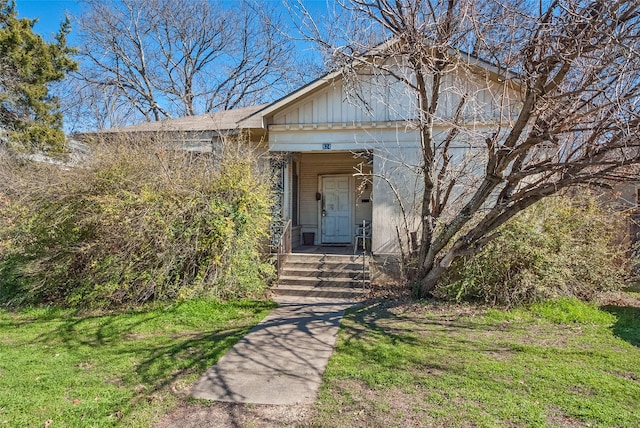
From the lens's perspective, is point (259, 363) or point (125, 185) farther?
point (125, 185)

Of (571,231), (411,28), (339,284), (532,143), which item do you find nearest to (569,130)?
(532,143)

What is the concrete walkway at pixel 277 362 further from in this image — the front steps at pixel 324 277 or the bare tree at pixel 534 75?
the bare tree at pixel 534 75

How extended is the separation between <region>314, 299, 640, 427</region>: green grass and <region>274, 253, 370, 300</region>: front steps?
149 centimetres

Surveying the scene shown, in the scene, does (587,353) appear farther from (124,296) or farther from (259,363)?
(124,296)

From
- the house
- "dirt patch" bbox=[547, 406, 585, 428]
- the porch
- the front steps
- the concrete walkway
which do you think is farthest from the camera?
the porch

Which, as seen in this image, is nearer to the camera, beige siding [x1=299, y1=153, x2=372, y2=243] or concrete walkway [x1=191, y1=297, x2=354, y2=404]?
concrete walkway [x1=191, y1=297, x2=354, y2=404]

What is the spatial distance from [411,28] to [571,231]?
5.03 m

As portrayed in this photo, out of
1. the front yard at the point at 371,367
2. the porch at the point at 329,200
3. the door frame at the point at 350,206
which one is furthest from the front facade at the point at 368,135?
the front yard at the point at 371,367

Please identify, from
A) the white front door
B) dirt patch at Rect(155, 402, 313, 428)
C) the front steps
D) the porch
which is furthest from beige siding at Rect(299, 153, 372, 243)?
dirt patch at Rect(155, 402, 313, 428)

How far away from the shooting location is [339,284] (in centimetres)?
840

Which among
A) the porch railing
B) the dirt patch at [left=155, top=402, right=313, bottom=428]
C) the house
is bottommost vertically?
the dirt patch at [left=155, top=402, right=313, bottom=428]

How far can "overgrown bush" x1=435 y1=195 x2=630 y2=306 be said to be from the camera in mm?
6938

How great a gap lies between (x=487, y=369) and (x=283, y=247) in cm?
560

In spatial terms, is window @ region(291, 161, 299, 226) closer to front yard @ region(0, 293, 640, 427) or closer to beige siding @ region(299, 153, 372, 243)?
beige siding @ region(299, 153, 372, 243)
